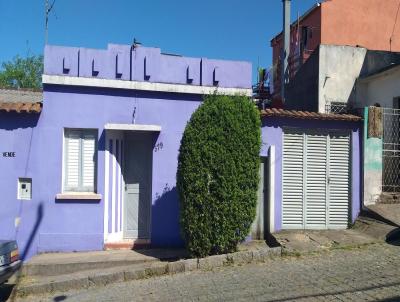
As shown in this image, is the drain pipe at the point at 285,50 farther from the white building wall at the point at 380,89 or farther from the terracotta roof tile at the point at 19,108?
the terracotta roof tile at the point at 19,108

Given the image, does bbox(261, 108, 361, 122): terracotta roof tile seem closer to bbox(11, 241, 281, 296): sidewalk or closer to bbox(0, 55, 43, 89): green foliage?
bbox(11, 241, 281, 296): sidewalk

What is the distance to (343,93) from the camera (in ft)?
43.5

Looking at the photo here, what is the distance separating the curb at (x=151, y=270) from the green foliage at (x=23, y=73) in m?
32.2

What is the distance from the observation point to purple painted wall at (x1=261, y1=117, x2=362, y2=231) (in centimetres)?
997

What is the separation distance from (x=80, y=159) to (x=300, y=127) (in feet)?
16.6

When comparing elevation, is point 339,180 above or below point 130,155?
below

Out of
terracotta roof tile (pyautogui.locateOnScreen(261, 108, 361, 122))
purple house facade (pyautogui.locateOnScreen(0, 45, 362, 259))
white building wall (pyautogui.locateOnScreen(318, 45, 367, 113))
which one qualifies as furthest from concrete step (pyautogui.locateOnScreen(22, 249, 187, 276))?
white building wall (pyautogui.locateOnScreen(318, 45, 367, 113))

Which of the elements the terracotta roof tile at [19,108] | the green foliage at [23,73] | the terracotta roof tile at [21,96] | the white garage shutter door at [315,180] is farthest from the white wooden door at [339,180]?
the green foliage at [23,73]

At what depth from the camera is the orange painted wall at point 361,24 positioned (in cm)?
2050

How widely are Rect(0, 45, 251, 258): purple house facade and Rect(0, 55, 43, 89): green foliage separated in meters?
29.7

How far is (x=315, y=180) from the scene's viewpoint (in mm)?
10242

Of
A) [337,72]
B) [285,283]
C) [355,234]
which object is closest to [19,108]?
[285,283]

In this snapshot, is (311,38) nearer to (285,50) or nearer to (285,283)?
(285,50)

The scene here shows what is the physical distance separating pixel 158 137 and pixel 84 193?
2.03 meters
